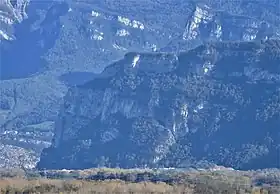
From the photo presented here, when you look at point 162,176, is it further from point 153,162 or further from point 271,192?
point 153,162

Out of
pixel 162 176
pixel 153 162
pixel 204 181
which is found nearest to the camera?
pixel 204 181

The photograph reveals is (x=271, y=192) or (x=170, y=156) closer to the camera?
(x=271, y=192)

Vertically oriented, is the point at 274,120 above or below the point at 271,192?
above

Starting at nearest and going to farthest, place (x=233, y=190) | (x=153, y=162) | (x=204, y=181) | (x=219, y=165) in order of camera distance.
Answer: (x=233, y=190) < (x=204, y=181) < (x=219, y=165) < (x=153, y=162)

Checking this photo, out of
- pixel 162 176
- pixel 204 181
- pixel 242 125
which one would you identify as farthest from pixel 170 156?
pixel 204 181

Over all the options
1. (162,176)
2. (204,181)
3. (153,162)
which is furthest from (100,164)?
(204,181)

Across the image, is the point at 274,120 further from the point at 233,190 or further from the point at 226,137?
the point at 233,190

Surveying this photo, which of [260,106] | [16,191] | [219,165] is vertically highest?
[260,106]

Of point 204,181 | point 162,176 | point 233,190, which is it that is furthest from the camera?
point 162,176

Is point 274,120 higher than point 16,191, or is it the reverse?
point 274,120
